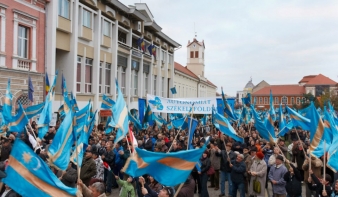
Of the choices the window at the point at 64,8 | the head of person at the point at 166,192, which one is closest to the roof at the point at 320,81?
the window at the point at 64,8

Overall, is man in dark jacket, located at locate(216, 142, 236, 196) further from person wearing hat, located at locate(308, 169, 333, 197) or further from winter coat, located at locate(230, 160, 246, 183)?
person wearing hat, located at locate(308, 169, 333, 197)

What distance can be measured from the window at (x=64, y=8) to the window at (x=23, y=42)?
10.7 feet

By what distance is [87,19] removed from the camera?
88.1ft

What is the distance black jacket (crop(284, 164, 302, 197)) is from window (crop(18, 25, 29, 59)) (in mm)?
15761

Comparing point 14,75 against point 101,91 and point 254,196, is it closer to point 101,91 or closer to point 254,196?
point 101,91

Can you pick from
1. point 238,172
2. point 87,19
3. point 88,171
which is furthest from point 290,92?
point 88,171

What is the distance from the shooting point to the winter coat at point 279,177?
9.23 metres

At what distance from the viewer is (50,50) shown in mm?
22281

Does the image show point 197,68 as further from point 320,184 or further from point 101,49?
point 320,184

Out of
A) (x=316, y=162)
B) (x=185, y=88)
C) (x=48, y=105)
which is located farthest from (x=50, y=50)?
(x=185, y=88)

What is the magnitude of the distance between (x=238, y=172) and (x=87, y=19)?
1947cm

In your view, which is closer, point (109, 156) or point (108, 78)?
point (109, 156)

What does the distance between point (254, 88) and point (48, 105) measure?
422 ft

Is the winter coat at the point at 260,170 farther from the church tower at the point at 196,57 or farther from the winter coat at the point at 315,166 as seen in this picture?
the church tower at the point at 196,57
